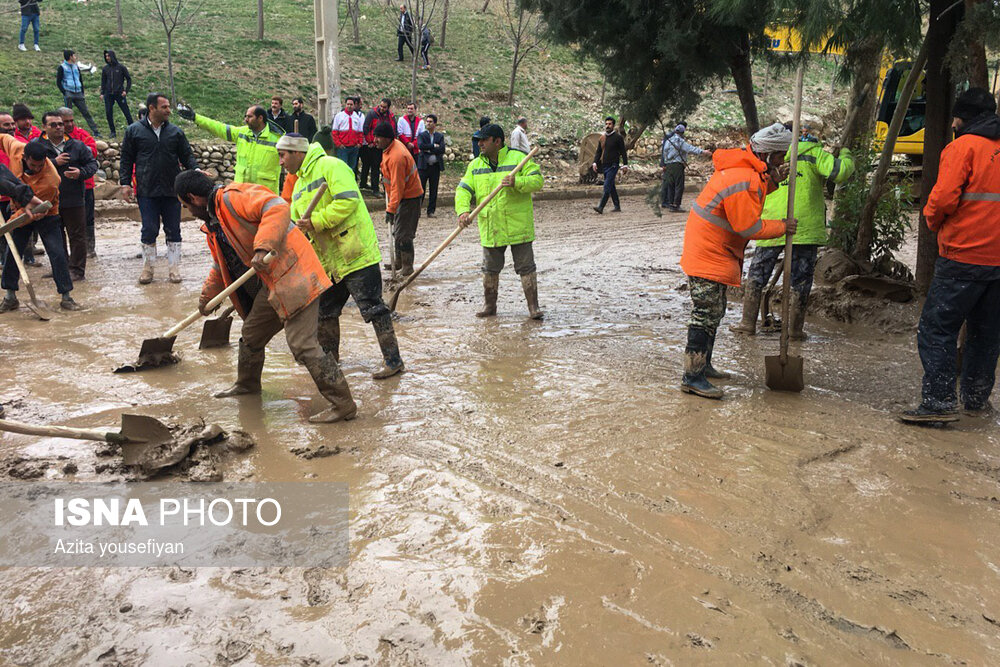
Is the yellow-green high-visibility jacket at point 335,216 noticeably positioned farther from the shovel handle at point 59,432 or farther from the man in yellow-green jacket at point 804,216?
the man in yellow-green jacket at point 804,216

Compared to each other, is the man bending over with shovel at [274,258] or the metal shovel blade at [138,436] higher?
the man bending over with shovel at [274,258]

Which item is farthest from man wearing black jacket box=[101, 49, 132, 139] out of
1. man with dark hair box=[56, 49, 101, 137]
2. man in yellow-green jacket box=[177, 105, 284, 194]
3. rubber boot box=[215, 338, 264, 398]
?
rubber boot box=[215, 338, 264, 398]

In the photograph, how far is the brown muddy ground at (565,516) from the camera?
2.72 m

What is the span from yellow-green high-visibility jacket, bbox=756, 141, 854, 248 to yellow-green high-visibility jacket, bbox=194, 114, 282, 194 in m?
4.88

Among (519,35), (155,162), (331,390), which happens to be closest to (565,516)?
(331,390)

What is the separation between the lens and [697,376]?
17.1 ft

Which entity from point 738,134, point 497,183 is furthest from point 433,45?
point 497,183

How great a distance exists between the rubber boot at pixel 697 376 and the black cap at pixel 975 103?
2082 millimetres

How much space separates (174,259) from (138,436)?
5294mm

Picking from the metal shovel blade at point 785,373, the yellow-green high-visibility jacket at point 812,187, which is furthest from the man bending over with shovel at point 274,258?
the yellow-green high-visibility jacket at point 812,187

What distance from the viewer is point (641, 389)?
534 cm

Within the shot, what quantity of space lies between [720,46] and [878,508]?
172 inches

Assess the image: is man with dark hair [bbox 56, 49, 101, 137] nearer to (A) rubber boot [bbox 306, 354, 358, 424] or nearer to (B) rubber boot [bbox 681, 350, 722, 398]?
(A) rubber boot [bbox 306, 354, 358, 424]

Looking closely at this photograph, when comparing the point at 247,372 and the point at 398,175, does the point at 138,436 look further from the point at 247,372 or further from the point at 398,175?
the point at 398,175
